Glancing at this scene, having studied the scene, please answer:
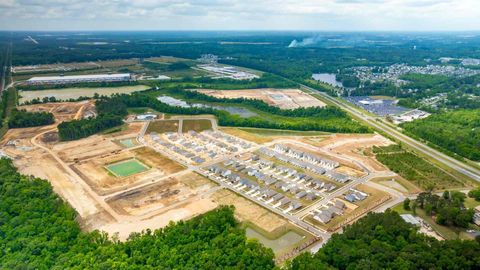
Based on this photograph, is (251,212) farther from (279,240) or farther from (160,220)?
(160,220)

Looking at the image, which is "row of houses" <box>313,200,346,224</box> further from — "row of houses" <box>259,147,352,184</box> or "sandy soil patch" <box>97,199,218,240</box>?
"sandy soil patch" <box>97,199,218,240</box>

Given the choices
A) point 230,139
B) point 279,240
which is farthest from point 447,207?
point 230,139

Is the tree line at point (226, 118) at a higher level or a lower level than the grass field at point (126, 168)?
higher

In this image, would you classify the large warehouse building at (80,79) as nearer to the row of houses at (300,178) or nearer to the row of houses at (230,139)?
the row of houses at (230,139)

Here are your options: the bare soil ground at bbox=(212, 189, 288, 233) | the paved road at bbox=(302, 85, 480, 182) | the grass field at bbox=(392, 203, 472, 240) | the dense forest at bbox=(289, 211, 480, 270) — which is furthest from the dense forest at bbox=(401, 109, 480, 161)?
the bare soil ground at bbox=(212, 189, 288, 233)

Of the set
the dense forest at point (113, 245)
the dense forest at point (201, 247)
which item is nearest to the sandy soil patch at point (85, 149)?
the dense forest at point (113, 245)
